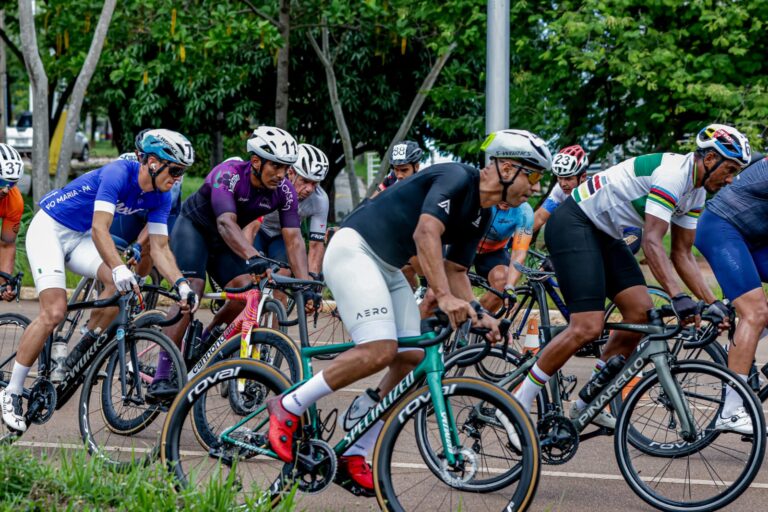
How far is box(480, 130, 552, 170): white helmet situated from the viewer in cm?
534

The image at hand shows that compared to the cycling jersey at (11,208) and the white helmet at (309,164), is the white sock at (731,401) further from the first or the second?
the cycling jersey at (11,208)

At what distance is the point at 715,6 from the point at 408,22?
A: 5.03 meters

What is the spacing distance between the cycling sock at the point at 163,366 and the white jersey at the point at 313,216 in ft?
10.2

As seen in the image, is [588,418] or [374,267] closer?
[374,267]

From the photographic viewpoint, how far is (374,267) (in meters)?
5.32

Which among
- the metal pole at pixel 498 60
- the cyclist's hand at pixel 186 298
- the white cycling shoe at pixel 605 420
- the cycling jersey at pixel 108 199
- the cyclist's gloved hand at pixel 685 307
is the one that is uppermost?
the metal pole at pixel 498 60

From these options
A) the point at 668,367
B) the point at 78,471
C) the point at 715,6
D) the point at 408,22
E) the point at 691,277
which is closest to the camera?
the point at 78,471

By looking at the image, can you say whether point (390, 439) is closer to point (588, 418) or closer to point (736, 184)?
point (588, 418)

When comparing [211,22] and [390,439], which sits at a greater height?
[211,22]

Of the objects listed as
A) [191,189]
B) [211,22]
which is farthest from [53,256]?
[191,189]

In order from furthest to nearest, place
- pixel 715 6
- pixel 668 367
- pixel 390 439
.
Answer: pixel 715 6, pixel 668 367, pixel 390 439

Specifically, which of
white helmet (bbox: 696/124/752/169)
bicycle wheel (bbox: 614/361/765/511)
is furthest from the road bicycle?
white helmet (bbox: 696/124/752/169)

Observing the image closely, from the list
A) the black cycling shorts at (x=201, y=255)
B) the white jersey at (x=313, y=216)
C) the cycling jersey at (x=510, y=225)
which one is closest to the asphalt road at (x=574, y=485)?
the black cycling shorts at (x=201, y=255)

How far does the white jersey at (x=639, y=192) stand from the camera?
6148 millimetres
